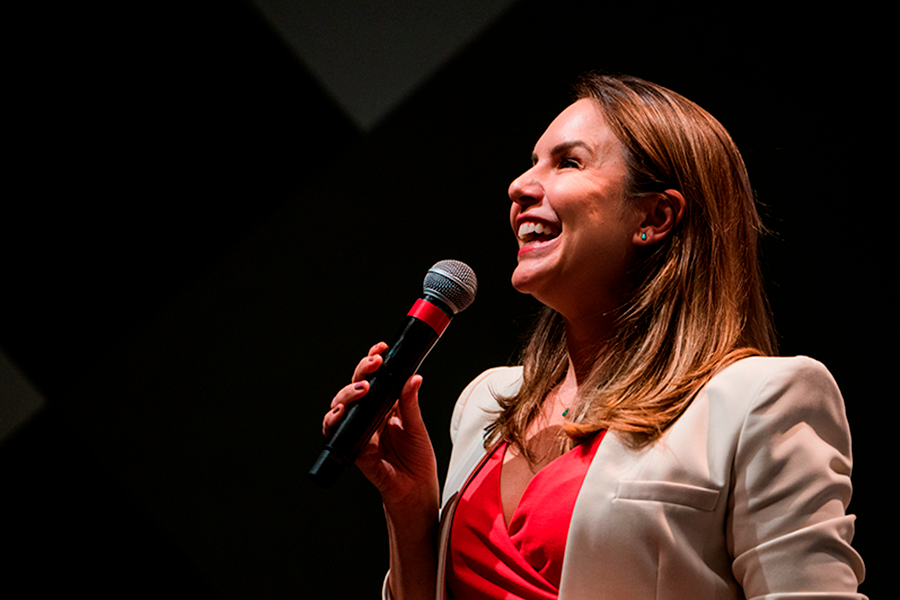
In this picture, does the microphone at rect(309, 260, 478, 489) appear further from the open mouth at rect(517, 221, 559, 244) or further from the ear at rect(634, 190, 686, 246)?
the ear at rect(634, 190, 686, 246)

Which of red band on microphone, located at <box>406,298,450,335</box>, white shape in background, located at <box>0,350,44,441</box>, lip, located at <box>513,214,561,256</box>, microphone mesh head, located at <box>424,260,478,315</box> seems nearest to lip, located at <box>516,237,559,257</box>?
lip, located at <box>513,214,561,256</box>

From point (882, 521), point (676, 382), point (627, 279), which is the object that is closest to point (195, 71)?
point (627, 279)

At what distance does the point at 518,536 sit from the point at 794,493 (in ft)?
1.40

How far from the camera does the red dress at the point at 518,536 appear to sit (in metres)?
1.09

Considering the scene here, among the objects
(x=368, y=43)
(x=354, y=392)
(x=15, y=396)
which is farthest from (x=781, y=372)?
(x=15, y=396)

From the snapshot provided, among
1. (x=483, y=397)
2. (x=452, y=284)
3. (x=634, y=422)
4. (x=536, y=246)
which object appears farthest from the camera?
(x=483, y=397)

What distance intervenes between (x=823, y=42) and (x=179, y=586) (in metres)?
2.22

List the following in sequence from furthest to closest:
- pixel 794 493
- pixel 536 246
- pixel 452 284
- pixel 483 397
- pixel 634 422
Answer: pixel 483 397, pixel 536 246, pixel 452 284, pixel 634 422, pixel 794 493

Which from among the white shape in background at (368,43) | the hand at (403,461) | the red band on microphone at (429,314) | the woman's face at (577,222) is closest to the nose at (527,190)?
the woman's face at (577,222)

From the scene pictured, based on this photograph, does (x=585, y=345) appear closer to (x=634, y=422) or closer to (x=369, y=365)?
(x=634, y=422)

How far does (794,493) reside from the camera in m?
0.95

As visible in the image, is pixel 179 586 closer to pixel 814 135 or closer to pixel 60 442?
pixel 60 442

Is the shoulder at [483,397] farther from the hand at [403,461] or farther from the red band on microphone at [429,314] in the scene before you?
A: the red band on microphone at [429,314]

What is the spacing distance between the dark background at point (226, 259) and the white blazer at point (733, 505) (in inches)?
36.8
